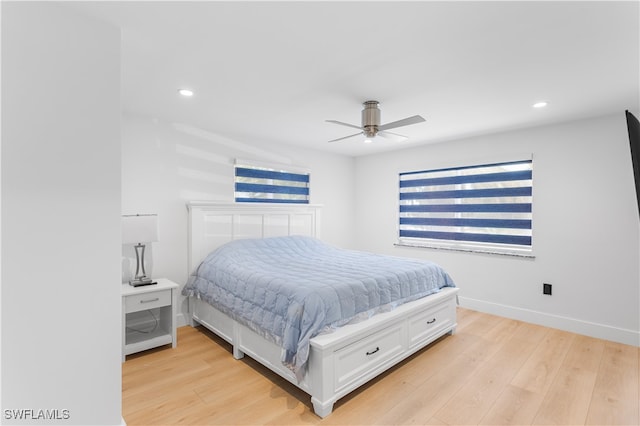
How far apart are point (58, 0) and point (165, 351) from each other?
259 cm

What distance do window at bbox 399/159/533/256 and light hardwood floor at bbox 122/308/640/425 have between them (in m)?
1.26

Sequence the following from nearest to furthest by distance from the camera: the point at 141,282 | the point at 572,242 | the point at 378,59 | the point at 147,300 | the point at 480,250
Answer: the point at 378,59 < the point at 147,300 < the point at 141,282 < the point at 572,242 < the point at 480,250

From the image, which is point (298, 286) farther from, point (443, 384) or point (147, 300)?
point (147, 300)

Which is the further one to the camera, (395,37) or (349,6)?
(395,37)

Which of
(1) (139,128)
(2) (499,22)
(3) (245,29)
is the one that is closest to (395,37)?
(2) (499,22)

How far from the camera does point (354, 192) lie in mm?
5348

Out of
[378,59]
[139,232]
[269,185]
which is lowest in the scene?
[139,232]

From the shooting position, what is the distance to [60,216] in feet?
4.87

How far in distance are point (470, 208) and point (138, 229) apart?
12.3 feet

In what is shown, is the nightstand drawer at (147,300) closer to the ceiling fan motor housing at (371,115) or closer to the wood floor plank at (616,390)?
the ceiling fan motor housing at (371,115)

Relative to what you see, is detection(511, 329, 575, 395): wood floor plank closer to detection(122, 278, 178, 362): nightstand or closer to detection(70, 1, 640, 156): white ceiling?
detection(70, 1, 640, 156): white ceiling

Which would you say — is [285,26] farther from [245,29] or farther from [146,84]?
[146,84]

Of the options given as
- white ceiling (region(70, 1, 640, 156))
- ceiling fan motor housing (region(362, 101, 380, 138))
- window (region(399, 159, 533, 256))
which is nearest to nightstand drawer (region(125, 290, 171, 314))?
white ceiling (region(70, 1, 640, 156))

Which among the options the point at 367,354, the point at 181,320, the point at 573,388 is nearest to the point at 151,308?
the point at 181,320
